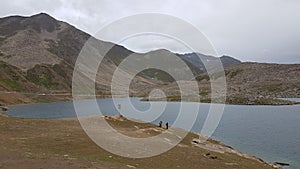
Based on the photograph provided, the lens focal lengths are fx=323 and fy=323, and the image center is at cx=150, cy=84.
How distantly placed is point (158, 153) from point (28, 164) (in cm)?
1768

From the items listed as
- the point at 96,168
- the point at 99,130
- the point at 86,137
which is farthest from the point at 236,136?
the point at 96,168

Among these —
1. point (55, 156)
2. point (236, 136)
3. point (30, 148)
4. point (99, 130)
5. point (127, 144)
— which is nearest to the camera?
point (55, 156)

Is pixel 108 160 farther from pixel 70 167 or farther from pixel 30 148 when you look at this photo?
pixel 30 148

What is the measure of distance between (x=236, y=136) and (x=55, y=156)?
52.5m

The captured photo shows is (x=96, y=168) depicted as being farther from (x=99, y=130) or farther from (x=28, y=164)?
(x=99, y=130)

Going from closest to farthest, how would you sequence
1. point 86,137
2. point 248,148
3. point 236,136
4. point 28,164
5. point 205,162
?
point 28,164 → point 205,162 → point 86,137 → point 248,148 → point 236,136

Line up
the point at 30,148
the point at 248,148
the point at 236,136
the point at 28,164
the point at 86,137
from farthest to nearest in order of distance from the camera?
the point at 236,136 < the point at 248,148 < the point at 86,137 < the point at 30,148 < the point at 28,164

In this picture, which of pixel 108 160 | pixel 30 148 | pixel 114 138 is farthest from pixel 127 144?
pixel 30 148

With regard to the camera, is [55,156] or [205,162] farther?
[205,162]

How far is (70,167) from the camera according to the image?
27.1 m

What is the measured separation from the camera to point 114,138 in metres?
46.4

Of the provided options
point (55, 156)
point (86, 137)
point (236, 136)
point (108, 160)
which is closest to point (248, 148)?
point (236, 136)

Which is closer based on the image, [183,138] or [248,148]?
[183,138]

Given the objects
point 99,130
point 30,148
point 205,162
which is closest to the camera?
point 30,148
